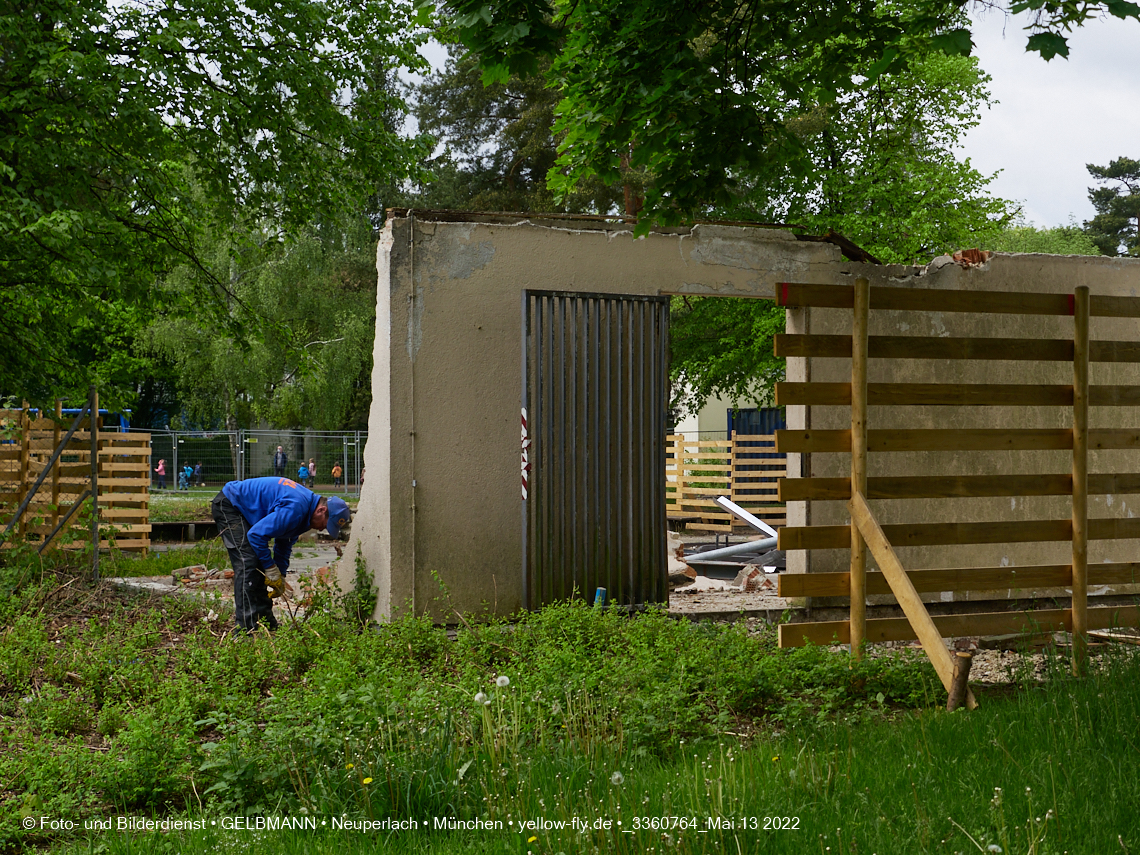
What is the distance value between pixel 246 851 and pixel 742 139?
17.3 feet

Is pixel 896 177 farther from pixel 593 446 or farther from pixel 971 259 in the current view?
pixel 593 446

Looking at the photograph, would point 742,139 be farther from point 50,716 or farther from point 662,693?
point 50,716

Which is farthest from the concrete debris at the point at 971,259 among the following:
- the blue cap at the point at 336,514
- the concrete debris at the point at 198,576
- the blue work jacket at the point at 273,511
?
the concrete debris at the point at 198,576

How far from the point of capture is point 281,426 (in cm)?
3672

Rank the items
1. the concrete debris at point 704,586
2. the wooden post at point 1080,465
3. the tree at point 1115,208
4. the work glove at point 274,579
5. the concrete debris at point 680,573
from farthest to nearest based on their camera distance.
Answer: the tree at point 1115,208 → the concrete debris at point 680,573 → the concrete debris at point 704,586 → the work glove at point 274,579 → the wooden post at point 1080,465

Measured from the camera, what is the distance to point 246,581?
7.83 metres

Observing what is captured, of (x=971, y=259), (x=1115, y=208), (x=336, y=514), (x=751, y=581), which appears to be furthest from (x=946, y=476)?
(x=1115, y=208)

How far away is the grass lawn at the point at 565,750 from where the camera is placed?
9.87 feet

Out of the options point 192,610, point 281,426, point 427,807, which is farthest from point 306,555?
point 281,426

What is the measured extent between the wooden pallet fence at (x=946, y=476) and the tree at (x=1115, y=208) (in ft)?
166

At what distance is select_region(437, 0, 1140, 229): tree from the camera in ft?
19.7

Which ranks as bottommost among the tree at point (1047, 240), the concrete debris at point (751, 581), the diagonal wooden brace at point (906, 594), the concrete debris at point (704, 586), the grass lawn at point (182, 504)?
the concrete debris at point (704, 586)

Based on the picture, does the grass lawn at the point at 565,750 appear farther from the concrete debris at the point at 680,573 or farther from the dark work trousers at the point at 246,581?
the concrete debris at the point at 680,573

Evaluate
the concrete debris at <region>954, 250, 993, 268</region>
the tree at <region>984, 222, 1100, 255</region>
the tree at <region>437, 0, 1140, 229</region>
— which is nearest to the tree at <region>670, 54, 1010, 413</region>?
the concrete debris at <region>954, 250, 993, 268</region>
